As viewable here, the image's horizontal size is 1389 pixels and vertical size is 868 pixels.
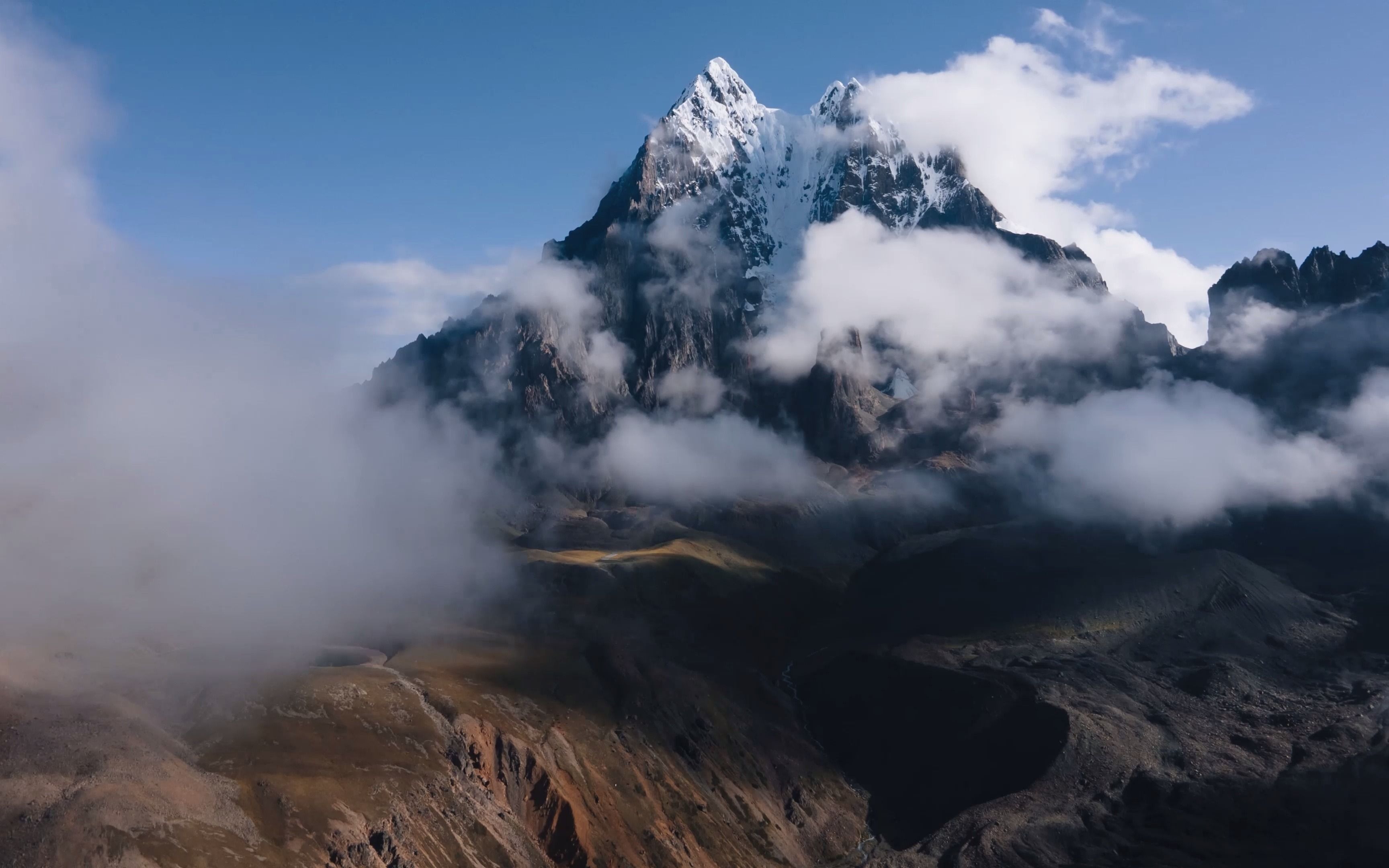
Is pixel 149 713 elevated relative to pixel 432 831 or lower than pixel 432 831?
elevated

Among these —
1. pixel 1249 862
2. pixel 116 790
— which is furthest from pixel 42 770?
pixel 1249 862

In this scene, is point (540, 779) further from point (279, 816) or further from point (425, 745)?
point (279, 816)

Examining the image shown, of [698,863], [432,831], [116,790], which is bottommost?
[698,863]

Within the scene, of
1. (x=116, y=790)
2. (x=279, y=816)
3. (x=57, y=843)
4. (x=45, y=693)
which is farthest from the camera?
(x=45, y=693)

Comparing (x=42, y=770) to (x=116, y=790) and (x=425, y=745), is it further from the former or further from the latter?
(x=425, y=745)

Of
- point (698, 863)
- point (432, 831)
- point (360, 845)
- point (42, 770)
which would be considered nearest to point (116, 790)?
point (42, 770)

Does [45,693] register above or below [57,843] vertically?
above

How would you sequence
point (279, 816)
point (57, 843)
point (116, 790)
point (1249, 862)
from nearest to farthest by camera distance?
point (57, 843), point (116, 790), point (279, 816), point (1249, 862)

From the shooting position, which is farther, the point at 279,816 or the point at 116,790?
the point at 279,816

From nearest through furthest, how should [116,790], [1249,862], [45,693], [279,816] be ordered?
[116,790], [279,816], [45,693], [1249,862]
